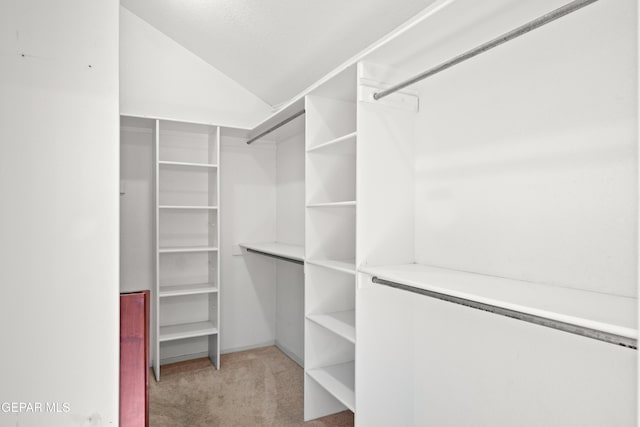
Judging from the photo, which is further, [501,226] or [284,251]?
[284,251]

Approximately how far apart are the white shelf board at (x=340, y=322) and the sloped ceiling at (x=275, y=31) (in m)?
1.72

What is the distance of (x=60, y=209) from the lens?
108 cm

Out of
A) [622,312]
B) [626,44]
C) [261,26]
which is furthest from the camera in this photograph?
[261,26]

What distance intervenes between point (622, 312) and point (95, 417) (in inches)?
61.5

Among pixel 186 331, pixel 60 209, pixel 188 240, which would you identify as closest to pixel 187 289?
pixel 186 331

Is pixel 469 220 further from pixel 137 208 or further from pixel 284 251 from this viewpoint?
pixel 137 208

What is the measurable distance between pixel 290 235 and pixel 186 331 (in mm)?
1234

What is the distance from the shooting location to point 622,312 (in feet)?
3.42

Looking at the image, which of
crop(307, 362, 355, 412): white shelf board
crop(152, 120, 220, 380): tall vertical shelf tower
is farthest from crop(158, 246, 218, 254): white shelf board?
crop(307, 362, 355, 412): white shelf board

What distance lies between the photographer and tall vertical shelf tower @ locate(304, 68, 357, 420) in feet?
7.73

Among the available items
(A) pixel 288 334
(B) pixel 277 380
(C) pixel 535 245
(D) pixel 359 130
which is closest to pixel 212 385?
(B) pixel 277 380

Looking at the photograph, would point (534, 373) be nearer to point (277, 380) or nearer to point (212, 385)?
point (277, 380)

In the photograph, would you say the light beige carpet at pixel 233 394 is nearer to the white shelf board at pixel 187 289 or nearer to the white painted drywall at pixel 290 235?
the white painted drywall at pixel 290 235

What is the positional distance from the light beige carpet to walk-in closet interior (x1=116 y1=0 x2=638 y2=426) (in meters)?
0.15
